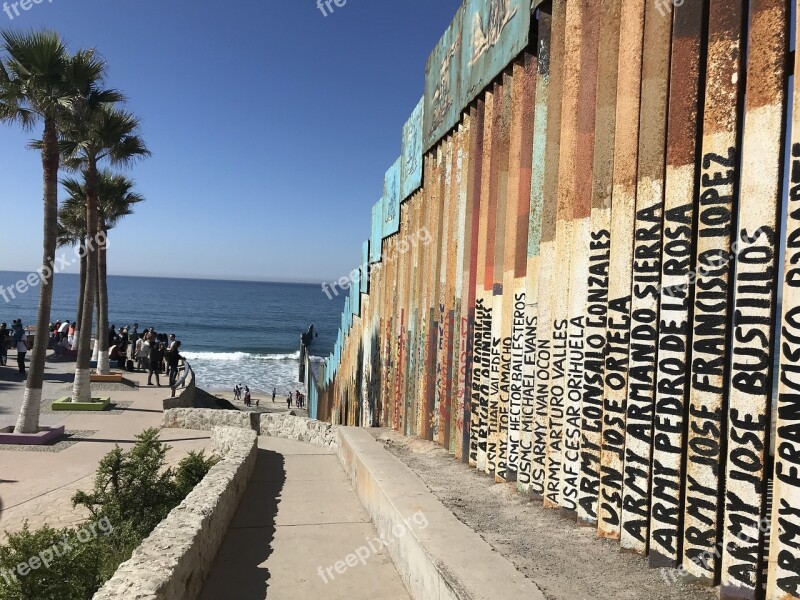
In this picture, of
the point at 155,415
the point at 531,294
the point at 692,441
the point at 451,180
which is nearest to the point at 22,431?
the point at 155,415

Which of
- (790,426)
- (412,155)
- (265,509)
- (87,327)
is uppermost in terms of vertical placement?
(412,155)

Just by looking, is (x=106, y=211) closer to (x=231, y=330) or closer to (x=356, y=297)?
(x=356, y=297)

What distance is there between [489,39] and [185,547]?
6.29 m

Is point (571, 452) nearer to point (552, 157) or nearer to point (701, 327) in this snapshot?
point (701, 327)

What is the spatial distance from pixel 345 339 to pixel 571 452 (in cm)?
1498

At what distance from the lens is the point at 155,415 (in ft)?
53.8

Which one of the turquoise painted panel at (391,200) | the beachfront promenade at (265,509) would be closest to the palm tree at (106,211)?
the beachfront promenade at (265,509)

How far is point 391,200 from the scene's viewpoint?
1375 centimetres

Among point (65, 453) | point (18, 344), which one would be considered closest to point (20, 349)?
point (18, 344)

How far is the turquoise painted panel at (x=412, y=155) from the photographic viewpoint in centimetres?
1098

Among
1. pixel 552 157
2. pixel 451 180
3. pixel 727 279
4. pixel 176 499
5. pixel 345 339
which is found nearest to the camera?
pixel 727 279

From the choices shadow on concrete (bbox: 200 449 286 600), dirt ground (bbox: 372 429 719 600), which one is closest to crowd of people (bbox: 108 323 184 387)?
shadow on concrete (bbox: 200 449 286 600)

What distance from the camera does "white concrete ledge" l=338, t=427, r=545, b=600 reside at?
350 cm

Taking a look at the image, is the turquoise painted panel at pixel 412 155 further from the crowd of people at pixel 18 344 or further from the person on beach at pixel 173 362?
the crowd of people at pixel 18 344
